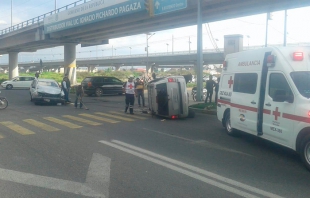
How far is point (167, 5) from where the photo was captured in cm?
2336

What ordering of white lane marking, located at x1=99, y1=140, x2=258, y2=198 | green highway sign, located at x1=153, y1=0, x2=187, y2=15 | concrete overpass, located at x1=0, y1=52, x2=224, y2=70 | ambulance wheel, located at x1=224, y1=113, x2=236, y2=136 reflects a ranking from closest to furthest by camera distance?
white lane marking, located at x1=99, y1=140, x2=258, y2=198, ambulance wheel, located at x1=224, y1=113, x2=236, y2=136, green highway sign, located at x1=153, y1=0, x2=187, y2=15, concrete overpass, located at x1=0, y1=52, x2=224, y2=70

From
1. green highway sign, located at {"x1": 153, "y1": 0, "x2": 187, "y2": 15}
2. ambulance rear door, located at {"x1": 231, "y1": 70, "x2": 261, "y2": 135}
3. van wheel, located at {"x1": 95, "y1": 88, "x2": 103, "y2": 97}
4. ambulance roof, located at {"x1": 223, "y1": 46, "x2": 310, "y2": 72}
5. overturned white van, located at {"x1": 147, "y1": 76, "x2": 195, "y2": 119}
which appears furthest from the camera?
van wheel, located at {"x1": 95, "y1": 88, "x2": 103, "y2": 97}

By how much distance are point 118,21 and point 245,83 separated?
22.6 m

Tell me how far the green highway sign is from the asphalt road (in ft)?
40.7

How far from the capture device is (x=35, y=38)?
43.6m

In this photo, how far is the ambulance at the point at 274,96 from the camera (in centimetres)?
733

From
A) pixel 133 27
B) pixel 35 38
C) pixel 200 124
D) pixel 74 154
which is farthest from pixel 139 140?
pixel 35 38

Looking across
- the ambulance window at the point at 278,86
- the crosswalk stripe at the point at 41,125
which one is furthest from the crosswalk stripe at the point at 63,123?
the ambulance window at the point at 278,86

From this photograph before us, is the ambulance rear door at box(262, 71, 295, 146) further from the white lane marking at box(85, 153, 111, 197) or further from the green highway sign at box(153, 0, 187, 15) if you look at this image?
the green highway sign at box(153, 0, 187, 15)

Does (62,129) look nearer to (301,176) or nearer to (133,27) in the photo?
(301,176)

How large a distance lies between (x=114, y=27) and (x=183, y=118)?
20.7 metres

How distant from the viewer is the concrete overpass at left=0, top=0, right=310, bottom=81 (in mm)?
23703

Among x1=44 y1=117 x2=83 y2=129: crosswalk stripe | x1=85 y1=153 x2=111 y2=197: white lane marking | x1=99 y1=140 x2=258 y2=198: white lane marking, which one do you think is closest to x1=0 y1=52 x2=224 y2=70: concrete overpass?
x1=44 y1=117 x2=83 y2=129: crosswalk stripe

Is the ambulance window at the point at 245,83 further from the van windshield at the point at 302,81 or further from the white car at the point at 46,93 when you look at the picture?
the white car at the point at 46,93
